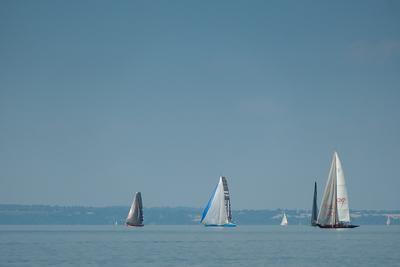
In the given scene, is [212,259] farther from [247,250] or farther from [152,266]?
[247,250]

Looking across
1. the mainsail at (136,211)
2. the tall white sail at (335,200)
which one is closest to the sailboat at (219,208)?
the mainsail at (136,211)

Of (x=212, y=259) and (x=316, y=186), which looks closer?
(x=212, y=259)

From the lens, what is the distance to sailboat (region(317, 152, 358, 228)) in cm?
14525

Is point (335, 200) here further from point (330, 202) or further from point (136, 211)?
point (136, 211)

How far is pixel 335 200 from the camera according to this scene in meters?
147

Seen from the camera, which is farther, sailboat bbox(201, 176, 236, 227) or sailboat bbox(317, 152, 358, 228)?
sailboat bbox(201, 176, 236, 227)

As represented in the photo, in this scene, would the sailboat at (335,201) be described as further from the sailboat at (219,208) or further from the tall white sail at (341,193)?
the sailboat at (219,208)

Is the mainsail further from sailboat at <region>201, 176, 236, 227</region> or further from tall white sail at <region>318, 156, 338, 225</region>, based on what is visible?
tall white sail at <region>318, 156, 338, 225</region>

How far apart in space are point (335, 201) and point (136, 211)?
183ft

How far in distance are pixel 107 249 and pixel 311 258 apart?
26876 mm

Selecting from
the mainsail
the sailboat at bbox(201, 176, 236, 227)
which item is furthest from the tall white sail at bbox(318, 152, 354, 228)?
the mainsail

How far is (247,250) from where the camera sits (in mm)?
96875

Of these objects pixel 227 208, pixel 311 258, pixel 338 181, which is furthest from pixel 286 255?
pixel 227 208

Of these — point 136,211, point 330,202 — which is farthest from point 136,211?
point 330,202
